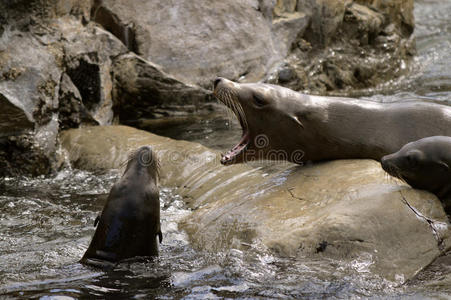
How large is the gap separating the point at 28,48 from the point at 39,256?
11.4 ft

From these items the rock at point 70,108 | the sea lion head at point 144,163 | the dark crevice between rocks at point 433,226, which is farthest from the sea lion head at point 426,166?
the rock at point 70,108

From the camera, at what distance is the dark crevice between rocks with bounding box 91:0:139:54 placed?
31.4ft

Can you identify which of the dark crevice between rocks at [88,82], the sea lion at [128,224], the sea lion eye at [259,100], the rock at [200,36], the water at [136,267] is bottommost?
the water at [136,267]

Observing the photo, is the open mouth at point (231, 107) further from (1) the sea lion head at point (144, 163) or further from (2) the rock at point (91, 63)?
(2) the rock at point (91, 63)

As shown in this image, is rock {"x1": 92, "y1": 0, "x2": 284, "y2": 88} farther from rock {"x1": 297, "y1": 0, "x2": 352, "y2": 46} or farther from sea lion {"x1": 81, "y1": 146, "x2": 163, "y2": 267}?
sea lion {"x1": 81, "y1": 146, "x2": 163, "y2": 267}

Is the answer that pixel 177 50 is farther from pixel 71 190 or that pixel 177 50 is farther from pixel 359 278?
pixel 359 278

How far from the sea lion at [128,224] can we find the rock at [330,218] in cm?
49

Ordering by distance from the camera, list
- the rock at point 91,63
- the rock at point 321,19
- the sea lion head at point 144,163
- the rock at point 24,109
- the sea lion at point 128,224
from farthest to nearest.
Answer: the rock at point 321,19 < the rock at point 91,63 < the rock at point 24,109 < the sea lion head at point 144,163 < the sea lion at point 128,224

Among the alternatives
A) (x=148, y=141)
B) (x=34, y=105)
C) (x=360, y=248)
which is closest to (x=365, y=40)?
(x=148, y=141)

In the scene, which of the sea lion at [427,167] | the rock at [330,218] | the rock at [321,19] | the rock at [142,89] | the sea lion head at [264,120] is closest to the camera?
the rock at [330,218]

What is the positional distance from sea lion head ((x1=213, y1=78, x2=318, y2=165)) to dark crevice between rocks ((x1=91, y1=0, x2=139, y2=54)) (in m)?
3.74

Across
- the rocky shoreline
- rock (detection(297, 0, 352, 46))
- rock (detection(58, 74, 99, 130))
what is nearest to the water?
the rocky shoreline

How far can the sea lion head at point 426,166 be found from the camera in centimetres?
494

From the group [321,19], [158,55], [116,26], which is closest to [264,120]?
[158,55]
